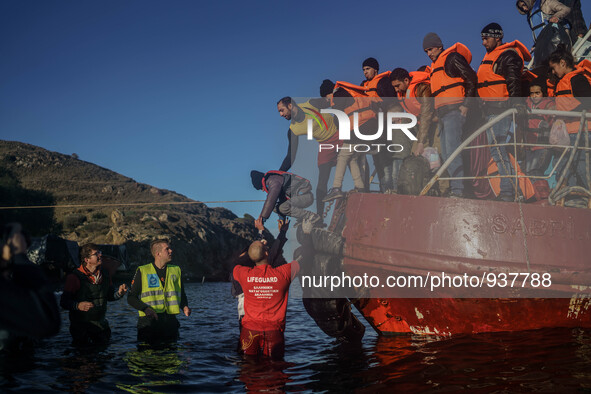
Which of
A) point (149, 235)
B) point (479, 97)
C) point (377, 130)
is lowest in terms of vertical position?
point (149, 235)

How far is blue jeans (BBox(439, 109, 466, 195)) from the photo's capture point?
5254mm

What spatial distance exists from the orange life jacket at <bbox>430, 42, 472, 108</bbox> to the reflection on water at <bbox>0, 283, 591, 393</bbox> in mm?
3043

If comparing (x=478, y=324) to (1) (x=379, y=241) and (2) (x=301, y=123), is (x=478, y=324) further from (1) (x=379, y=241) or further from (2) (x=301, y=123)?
(2) (x=301, y=123)

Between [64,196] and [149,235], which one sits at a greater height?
[64,196]

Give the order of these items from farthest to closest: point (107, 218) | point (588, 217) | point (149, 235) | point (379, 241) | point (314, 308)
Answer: point (107, 218) → point (149, 235) → point (314, 308) → point (379, 241) → point (588, 217)

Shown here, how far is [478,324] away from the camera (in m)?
5.14

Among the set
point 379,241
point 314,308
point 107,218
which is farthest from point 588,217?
point 107,218

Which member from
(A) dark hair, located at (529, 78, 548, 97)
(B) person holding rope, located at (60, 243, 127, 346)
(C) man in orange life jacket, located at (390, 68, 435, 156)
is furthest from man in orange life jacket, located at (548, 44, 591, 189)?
(B) person holding rope, located at (60, 243, 127, 346)

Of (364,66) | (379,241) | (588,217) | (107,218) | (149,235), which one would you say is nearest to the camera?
(588,217)

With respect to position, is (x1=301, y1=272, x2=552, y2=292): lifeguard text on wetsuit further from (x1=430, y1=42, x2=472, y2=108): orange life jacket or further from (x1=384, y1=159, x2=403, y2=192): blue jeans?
(x1=430, y1=42, x2=472, y2=108): orange life jacket

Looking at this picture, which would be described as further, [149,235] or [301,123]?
[149,235]

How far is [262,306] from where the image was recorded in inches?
198

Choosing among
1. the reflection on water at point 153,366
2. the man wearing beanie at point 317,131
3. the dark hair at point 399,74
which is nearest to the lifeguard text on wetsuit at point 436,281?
the man wearing beanie at point 317,131

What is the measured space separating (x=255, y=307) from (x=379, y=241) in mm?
1662
